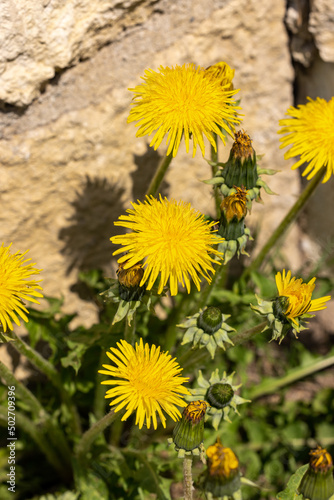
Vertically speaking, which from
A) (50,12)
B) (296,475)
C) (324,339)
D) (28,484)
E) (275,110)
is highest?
(275,110)

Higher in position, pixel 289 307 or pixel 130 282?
pixel 289 307

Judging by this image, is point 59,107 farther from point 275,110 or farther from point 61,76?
point 275,110

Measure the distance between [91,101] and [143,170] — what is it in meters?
0.52

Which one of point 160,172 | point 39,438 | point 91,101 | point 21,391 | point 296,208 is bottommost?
point 39,438

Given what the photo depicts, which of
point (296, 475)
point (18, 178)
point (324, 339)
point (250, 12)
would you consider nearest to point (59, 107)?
point (18, 178)

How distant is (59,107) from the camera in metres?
2.71

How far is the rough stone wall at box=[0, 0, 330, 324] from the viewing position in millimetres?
2541

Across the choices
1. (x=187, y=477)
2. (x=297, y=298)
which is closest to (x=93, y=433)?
(x=187, y=477)

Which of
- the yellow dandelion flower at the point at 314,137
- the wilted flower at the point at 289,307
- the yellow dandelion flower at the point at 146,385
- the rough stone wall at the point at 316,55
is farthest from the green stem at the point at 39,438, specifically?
the rough stone wall at the point at 316,55

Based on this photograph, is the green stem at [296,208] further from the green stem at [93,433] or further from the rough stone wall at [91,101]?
the green stem at [93,433]

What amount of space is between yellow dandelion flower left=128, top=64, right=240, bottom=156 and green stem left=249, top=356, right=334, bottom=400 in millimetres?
1770

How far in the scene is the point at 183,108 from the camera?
7.16 ft

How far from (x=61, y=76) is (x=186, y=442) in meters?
1.82

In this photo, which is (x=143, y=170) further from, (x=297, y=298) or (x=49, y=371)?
(x=297, y=298)
